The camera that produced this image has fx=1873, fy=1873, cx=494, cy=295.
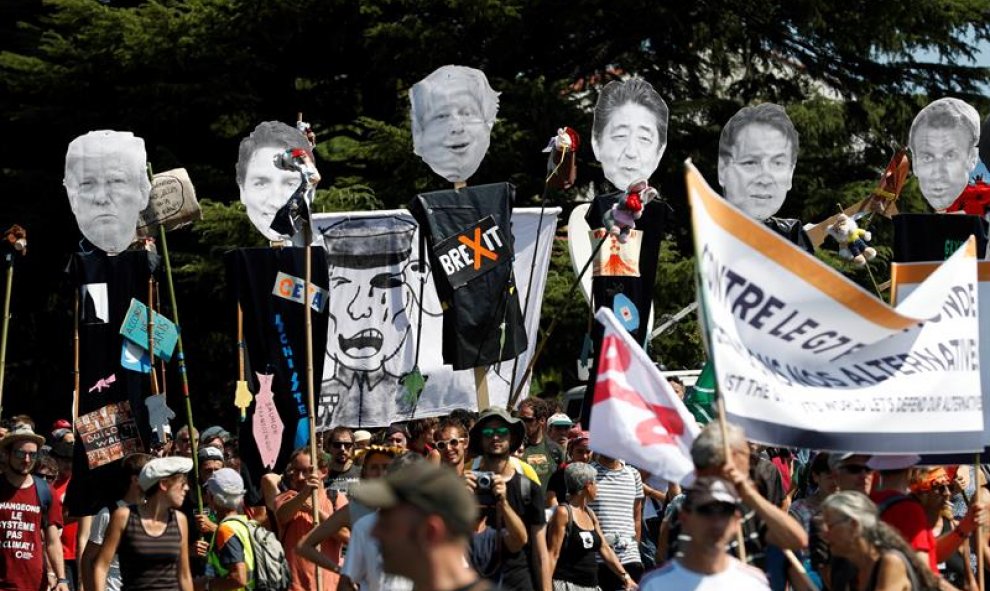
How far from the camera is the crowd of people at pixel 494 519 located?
19.0 ft

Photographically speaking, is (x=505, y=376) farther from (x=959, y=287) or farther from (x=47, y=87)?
(x=47, y=87)

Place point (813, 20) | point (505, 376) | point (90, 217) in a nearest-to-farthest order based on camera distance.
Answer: point (90, 217), point (505, 376), point (813, 20)

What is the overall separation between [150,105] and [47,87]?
1.65 m

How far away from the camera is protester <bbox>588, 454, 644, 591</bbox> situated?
450 inches

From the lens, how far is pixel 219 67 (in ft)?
80.6

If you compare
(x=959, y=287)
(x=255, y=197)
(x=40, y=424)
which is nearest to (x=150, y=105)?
(x=40, y=424)

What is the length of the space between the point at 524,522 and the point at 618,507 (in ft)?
9.71

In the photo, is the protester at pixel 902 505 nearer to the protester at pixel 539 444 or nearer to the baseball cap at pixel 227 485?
the baseball cap at pixel 227 485

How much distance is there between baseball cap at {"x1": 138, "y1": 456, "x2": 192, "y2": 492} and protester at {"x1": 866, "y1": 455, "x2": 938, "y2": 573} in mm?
3371

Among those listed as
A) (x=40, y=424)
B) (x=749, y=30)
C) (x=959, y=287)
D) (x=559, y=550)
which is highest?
(x=749, y=30)

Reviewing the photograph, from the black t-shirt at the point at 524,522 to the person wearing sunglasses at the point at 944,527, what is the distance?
5.62 ft

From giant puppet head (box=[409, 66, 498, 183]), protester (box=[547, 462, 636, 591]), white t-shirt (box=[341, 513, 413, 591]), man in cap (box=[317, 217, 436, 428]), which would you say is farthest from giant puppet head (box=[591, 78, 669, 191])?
white t-shirt (box=[341, 513, 413, 591])

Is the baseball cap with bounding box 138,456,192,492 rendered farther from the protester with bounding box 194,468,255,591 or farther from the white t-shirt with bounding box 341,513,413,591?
the white t-shirt with bounding box 341,513,413,591

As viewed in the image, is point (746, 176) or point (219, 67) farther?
point (219, 67)
